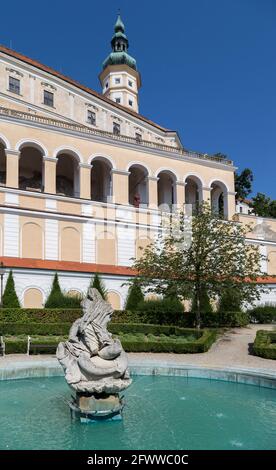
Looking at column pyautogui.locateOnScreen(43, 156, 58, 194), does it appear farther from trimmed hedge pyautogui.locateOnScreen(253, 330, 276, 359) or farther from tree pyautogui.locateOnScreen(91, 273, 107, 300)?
trimmed hedge pyautogui.locateOnScreen(253, 330, 276, 359)

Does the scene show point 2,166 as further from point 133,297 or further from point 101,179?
point 133,297

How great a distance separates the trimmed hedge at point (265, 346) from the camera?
1862 cm

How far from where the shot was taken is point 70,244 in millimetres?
37250

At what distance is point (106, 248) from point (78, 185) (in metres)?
8.07

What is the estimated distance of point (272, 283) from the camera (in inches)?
1617

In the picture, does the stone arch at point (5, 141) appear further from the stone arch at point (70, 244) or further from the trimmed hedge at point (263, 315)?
the trimmed hedge at point (263, 315)

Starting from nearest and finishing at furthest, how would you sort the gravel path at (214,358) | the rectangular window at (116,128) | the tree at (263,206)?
the gravel path at (214,358), the rectangular window at (116,128), the tree at (263,206)

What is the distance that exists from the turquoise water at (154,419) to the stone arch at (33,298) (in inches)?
655

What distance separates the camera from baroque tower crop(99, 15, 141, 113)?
77500mm

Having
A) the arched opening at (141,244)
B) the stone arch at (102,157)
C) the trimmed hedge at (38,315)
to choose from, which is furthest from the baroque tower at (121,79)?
the trimmed hedge at (38,315)

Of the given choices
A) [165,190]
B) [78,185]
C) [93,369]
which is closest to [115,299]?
[78,185]
